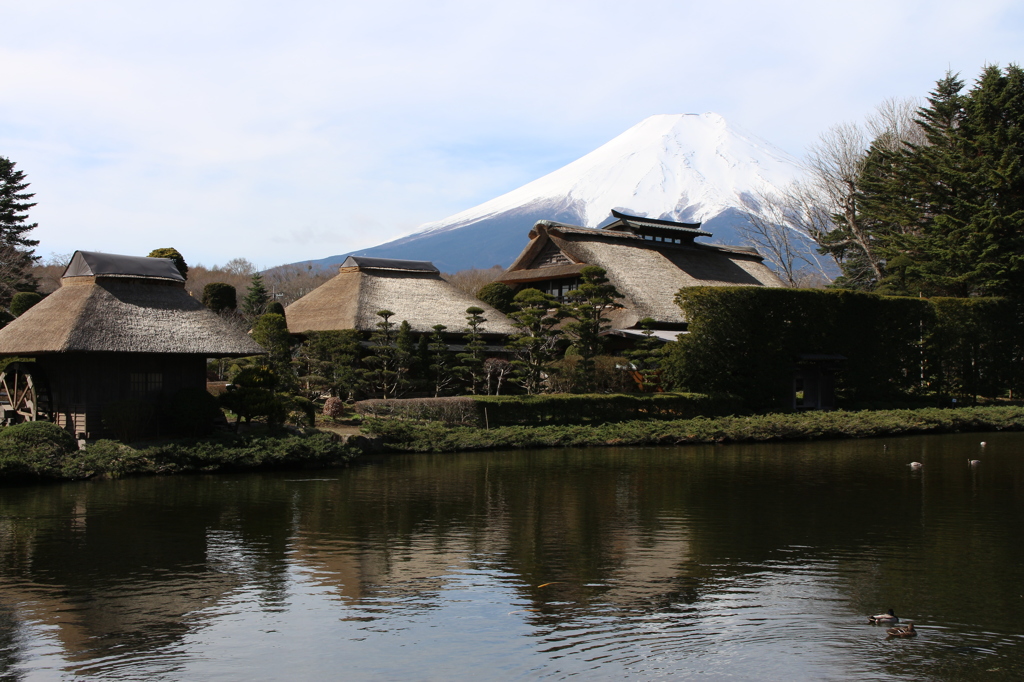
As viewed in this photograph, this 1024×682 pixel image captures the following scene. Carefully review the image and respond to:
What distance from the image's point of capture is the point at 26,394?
2227 centimetres

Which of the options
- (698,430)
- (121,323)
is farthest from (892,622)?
(698,430)

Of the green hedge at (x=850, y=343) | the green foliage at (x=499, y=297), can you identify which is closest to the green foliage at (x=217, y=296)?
the green foliage at (x=499, y=297)

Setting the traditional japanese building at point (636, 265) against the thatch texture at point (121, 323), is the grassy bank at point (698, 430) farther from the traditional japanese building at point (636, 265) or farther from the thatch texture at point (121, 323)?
the traditional japanese building at point (636, 265)

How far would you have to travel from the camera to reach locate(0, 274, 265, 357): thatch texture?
21.0 meters

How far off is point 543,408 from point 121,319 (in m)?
12.7

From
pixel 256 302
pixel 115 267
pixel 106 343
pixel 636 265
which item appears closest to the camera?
pixel 106 343

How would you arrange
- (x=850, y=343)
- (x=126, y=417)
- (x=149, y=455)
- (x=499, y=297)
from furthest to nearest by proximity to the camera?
(x=499, y=297) → (x=850, y=343) → (x=126, y=417) → (x=149, y=455)

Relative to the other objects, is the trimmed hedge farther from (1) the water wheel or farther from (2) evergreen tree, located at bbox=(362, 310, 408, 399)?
(1) the water wheel

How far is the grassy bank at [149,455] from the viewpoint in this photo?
61.1ft

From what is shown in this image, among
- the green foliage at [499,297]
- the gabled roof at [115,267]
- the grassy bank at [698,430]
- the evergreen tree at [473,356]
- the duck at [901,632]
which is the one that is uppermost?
the green foliage at [499,297]

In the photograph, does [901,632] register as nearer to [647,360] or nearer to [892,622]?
[892,622]

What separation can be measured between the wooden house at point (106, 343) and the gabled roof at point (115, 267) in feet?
0.08

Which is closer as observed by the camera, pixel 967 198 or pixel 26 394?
pixel 26 394

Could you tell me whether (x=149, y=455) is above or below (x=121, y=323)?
below
